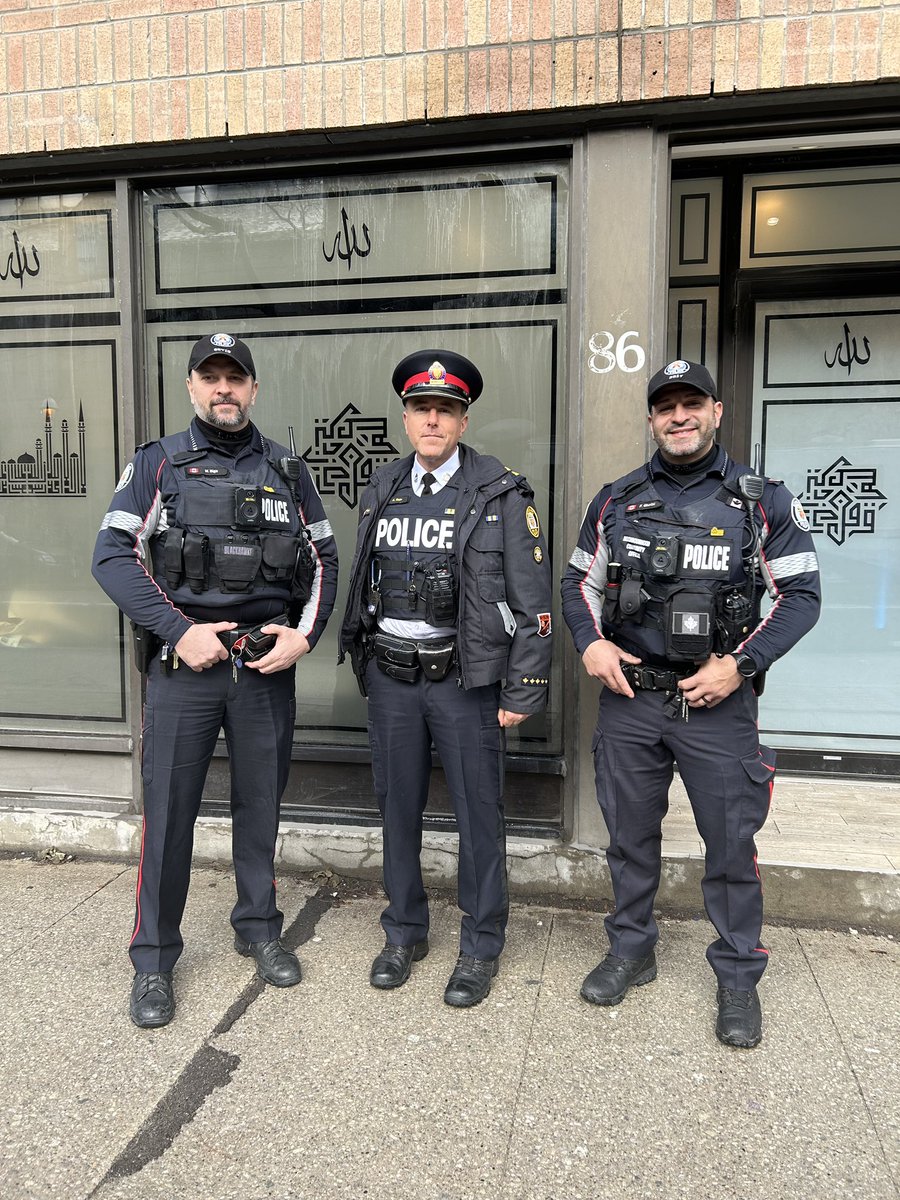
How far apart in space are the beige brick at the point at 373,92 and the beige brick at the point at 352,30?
8 cm

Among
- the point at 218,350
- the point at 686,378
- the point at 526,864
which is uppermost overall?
the point at 218,350

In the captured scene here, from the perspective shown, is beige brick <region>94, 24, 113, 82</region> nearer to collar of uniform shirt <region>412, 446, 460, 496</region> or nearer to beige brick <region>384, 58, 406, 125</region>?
beige brick <region>384, 58, 406, 125</region>

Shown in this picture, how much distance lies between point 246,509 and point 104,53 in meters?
2.46

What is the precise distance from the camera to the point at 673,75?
332cm

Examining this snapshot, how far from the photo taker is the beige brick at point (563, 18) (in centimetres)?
339

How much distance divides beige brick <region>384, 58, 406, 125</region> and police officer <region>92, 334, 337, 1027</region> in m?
1.38

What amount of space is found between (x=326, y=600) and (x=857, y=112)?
9.33 ft

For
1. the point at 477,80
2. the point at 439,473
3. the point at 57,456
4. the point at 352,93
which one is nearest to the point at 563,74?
the point at 477,80

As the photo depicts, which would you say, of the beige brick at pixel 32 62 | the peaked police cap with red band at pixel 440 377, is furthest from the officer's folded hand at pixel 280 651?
the beige brick at pixel 32 62

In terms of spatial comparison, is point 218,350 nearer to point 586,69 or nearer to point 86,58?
Answer: point 586,69

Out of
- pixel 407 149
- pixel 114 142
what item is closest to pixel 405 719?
pixel 407 149

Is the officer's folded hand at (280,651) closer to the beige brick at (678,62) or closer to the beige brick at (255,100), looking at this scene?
the beige brick at (255,100)

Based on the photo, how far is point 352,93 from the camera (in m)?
3.61

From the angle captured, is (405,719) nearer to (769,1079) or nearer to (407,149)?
(769,1079)
